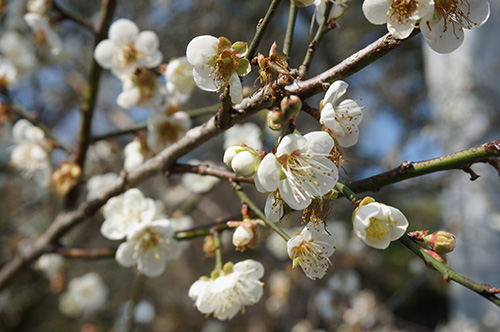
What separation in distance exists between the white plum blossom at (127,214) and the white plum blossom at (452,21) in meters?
0.77

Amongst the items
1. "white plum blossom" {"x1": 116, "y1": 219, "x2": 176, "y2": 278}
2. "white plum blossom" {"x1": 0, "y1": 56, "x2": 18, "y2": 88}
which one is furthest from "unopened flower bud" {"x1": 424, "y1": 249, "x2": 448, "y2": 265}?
"white plum blossom" {"x1": 0, "y1": 56, "x2": 18, "y2": 88}

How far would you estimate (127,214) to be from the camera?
1097 mm

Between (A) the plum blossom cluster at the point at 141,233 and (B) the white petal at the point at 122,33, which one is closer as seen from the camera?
(A) the plum blossom cluster at the point at 141,233

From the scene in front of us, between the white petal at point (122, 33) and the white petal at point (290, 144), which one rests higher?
the white petal at point (290, 144)

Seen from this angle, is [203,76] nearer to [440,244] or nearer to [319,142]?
[319,142]

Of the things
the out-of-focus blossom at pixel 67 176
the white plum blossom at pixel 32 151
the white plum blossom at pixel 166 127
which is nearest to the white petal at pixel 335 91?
the white plum blossom at pixel 166 127

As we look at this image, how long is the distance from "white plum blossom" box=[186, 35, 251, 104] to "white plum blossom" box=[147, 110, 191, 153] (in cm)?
51

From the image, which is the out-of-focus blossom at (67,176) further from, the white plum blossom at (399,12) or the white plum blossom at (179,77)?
the white plum blossom at (399,12)

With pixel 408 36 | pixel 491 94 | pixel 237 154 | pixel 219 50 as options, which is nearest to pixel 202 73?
pixel 219 50

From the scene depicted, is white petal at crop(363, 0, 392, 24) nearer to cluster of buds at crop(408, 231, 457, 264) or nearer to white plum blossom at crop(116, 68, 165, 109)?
cluster of buds at crop(408, 231, 457, 264)

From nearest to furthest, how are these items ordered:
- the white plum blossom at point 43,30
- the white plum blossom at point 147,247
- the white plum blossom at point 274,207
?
the white plum blossom at point 274,207
the white plum blossom at point 147,247
the white plum blossom at point 43,30

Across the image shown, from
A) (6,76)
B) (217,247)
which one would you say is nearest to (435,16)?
(217,247)

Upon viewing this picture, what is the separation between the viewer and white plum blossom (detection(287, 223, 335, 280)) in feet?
2.24

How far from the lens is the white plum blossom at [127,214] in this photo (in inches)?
42.3
